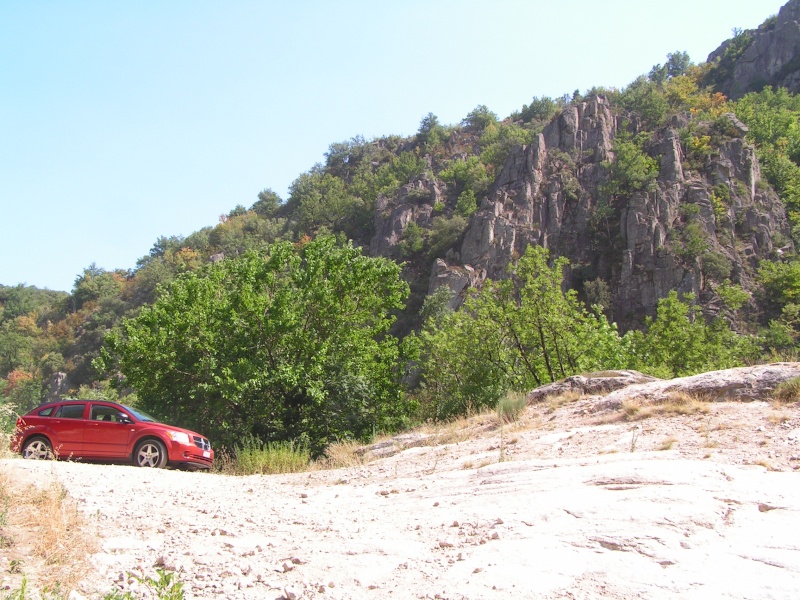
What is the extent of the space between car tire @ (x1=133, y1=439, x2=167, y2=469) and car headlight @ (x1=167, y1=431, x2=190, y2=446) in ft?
0.75

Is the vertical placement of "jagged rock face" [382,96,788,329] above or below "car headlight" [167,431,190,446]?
above

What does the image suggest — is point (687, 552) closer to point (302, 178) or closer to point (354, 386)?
point (354, 386)

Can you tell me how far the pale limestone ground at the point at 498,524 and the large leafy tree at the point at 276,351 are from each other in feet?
30.0

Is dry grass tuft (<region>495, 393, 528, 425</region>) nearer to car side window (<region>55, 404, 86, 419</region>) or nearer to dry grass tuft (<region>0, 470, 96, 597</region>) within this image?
car side window (<region>55, 404, 86, 419</region>)

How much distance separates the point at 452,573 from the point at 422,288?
2842 inches

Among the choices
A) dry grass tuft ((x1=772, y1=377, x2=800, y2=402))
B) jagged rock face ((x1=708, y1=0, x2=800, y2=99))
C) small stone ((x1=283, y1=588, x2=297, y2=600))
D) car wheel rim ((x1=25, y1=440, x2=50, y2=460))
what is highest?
jagged rock face ((x1=708, y1=0, x2=800, y2=99))

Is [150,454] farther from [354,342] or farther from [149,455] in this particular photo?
[354,342]

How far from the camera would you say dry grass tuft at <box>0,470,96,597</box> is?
15.9 feet

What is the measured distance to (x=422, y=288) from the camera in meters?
77.3

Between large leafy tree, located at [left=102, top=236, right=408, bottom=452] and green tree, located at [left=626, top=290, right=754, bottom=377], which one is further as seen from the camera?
green tree, located at [left=626, top=290, right=754, bottom=377]

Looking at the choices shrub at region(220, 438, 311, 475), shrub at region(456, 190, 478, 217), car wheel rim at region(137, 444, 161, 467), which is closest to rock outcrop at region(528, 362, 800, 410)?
shrub at region(220, 438, 311, 475)

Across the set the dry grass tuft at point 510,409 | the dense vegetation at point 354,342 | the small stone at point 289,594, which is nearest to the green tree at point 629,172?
the dense vegetation at point 354,342

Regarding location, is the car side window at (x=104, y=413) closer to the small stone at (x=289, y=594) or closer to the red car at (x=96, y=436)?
the red car at (x=96, y=436)

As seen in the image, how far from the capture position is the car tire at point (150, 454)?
1203 cm
